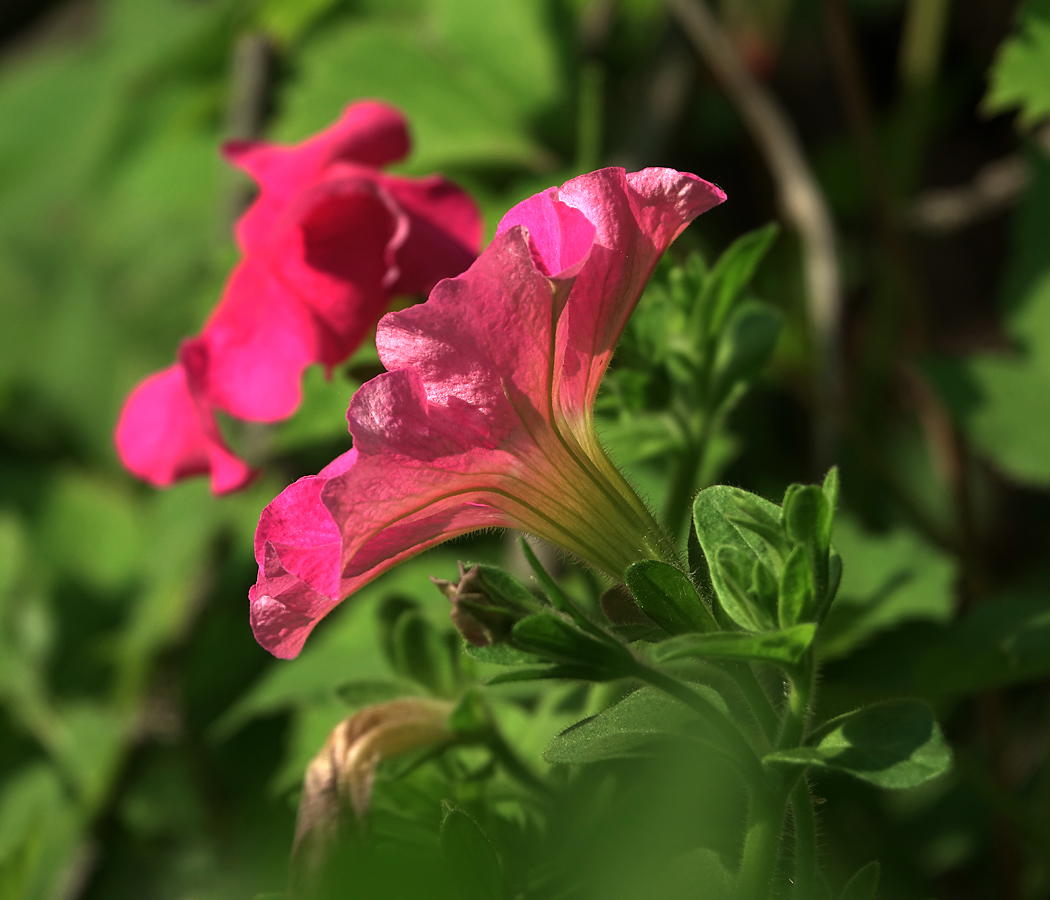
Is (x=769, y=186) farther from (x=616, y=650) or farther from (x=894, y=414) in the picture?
(x=616, y=650)

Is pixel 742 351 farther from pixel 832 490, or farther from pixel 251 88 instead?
pixel 251 88

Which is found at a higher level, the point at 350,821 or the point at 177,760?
the point at 350,821

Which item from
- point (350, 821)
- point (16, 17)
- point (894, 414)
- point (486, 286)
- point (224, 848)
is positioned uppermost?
point (16, 17)

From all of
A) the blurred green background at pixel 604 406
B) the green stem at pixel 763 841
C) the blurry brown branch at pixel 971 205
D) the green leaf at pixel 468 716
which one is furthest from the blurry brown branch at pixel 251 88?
the green stem at pixel 763 841

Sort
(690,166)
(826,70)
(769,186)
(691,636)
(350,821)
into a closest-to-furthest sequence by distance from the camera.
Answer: (691,636), (350,821), (769,186), (690,166), (826,70)

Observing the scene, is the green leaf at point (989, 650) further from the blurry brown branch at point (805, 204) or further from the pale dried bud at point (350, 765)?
the blurry brown branch at point (805, 204)

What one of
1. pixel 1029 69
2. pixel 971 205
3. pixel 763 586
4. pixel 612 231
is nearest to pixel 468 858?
pixel 763 586

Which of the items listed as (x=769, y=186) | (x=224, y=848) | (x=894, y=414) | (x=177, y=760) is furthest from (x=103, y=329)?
(x=894, y=414)
